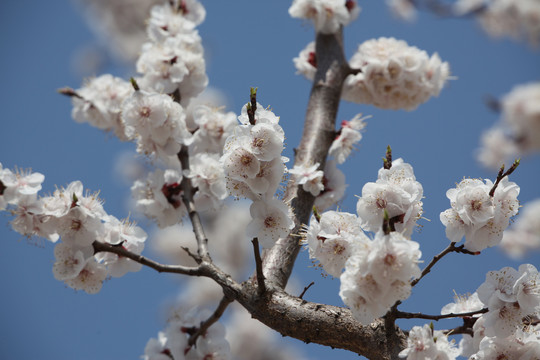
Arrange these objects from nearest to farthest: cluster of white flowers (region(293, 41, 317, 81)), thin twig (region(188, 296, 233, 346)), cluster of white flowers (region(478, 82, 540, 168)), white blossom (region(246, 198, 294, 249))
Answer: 1. white blossom (region(246, 198, 294, 249))
2. thin twig (region(188, 296, 233, 346))
3. cluster of white flowers (region(293, 41, 317, 81))
4. cluster of white flowers (region(478, 82, 540, 168))

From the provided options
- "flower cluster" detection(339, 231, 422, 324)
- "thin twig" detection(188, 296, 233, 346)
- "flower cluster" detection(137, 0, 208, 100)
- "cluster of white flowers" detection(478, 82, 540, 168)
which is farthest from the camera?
"cluster of white flowers" detection(478, 82, 540, 168)

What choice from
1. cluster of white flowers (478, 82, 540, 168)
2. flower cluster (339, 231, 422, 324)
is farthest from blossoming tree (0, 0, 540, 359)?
cluster of white flowers (478, 82, 540, 168)

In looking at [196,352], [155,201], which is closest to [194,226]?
[155,201]

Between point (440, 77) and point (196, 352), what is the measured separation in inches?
83.7

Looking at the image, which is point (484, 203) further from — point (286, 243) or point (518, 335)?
point (286, 243)

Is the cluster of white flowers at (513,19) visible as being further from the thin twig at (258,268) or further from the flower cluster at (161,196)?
the thin twig at (258,268)

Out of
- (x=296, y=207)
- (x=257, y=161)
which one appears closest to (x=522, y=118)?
(x=296, y=207)

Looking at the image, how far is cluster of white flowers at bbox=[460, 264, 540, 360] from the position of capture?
197 centimetres

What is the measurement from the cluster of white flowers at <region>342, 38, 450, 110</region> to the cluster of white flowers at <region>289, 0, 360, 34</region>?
20cm

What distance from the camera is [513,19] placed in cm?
914

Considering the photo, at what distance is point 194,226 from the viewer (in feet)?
8.48

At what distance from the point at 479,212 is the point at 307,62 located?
1.70m

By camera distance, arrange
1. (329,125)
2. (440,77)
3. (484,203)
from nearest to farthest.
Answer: (484,203) < (329,125) < (440,77)

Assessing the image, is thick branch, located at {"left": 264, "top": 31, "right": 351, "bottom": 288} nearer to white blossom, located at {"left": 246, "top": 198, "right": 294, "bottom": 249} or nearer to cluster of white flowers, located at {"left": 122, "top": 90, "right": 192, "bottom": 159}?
white blossom, located at {"left": 246, "top": 198, "right": 294, "bottom": 249}
